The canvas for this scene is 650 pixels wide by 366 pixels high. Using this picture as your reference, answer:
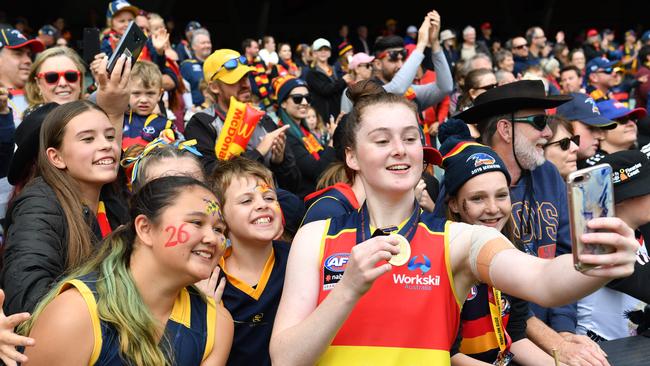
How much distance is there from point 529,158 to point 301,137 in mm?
3110

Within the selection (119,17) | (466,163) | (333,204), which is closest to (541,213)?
(466,163)

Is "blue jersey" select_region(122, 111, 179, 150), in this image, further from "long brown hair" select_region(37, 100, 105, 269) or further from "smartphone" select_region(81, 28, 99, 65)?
"long brown hair" select_region(37, 100, 105, 269)

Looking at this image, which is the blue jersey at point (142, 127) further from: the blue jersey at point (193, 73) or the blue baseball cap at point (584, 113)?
Result: the blue jersey at point (193, 73)

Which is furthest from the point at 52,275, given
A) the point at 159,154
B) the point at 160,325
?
the point at 159,154

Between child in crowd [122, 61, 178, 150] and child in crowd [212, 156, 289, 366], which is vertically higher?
child in crowd [122, 61, 178, 150]

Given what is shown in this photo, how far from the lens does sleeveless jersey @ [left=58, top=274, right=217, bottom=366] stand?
107 inches

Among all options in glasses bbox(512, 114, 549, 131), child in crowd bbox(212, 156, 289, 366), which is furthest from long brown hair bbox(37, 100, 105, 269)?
glasses bbox(512, 114, 549, 131)

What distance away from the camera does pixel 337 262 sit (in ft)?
8.64

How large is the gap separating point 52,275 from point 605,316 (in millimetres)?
2785

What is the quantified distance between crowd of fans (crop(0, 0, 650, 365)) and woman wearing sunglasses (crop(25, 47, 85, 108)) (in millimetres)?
14

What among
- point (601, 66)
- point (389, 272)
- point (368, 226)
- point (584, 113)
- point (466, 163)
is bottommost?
point (389, 272)

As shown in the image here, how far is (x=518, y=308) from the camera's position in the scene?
3500 millimetres

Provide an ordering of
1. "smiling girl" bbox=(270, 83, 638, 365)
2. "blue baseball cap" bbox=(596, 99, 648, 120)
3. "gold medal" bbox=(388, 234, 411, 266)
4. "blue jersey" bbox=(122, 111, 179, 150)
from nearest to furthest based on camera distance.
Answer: "smiling girl" bbox=(270, 83, 638, 365)
"gold medal" bbox=(388, 234, 411, 266)
"blue jersey" bbox=(122, 111, 179, 150)
"blue baseball cap" bbox=(596, 99, 648, 120)

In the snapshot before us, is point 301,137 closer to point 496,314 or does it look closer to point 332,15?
point 496,314
